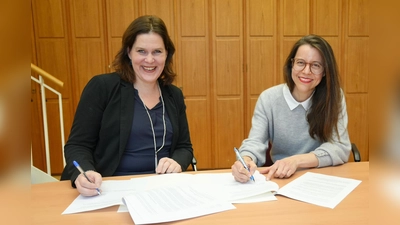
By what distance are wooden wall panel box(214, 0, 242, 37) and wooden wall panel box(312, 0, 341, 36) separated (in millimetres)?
936

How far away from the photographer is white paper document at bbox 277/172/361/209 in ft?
3.38

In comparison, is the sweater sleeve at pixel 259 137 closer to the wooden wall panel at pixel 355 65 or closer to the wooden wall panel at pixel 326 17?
the wooden wall panel at pixel 326 17

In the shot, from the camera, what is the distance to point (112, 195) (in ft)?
3.55

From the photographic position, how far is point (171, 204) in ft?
3.22

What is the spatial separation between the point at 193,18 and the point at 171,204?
2.92 m

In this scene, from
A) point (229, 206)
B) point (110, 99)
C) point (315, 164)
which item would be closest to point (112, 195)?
point (229, 206)

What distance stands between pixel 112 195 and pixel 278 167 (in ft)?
2.19

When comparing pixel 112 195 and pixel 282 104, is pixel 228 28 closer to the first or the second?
pixel 282 104

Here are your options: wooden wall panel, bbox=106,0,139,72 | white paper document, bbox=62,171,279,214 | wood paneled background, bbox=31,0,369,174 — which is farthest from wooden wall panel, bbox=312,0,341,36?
white paper document, bbox=62,171,279,214

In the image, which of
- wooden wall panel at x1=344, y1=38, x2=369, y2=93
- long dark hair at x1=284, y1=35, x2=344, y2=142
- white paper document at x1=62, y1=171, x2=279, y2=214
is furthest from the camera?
wooden wall panel at x1=344, y1=38, x2=369, y2=93

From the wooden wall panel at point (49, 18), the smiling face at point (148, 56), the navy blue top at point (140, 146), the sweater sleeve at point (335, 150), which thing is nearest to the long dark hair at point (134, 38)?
the smiling face at point (148, 56)

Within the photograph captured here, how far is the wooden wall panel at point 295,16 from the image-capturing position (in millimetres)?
3650

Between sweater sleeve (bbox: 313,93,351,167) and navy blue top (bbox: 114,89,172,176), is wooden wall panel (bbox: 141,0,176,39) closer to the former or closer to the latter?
navy blue top (bbox: 114,89,172,176)

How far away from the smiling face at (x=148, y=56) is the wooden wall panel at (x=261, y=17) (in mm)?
2272
